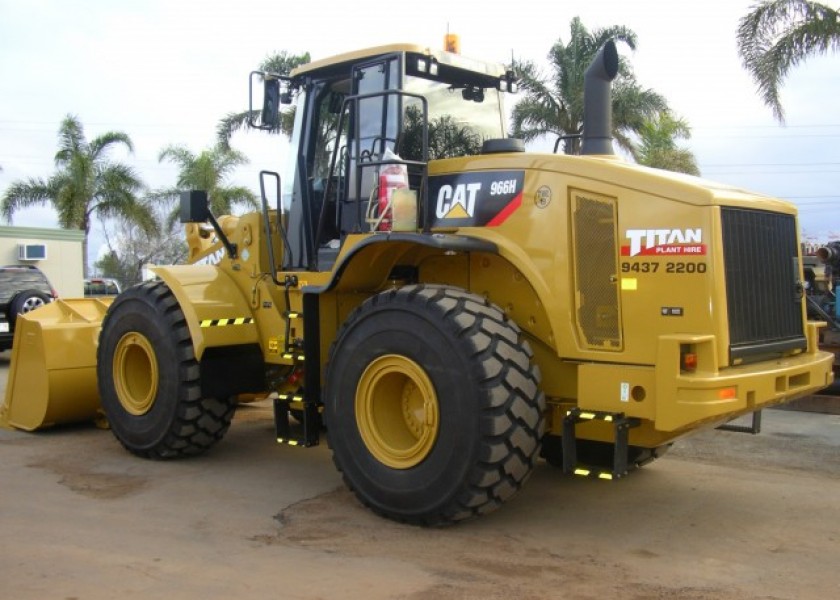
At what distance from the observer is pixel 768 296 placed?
5234 mm

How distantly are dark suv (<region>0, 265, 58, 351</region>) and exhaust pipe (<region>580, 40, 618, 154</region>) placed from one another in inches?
470

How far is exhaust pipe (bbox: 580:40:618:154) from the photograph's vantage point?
571cm

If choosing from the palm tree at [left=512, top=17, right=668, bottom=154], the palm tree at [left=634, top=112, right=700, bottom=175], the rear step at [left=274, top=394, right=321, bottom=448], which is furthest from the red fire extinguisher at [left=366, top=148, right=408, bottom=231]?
the palm tree at [left=634, top=112, right=700, bottom=175]

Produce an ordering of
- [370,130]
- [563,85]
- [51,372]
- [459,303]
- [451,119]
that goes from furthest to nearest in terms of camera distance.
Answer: [563,85] → [51,372] → [451,119] → [370,130] → [459,303]

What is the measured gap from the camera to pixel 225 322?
6711mm

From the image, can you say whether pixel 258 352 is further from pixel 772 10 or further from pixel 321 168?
pixel 772 10

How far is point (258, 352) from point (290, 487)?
1.22 meters

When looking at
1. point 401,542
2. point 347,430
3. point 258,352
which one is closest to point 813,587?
point 401,542

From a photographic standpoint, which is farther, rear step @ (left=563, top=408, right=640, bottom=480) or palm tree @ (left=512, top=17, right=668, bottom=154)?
palm tree @ (left=512, top=17, right=668, bottom=154)

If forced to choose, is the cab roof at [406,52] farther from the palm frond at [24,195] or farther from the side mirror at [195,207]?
the palm frond at [24,195]

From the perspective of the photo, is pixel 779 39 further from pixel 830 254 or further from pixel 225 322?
pixel 225 322

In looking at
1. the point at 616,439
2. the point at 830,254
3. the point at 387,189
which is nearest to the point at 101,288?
the point at 830,254

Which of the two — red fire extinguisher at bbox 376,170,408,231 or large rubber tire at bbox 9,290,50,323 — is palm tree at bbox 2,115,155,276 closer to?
large rubber tire at bbox 9,290,50,323

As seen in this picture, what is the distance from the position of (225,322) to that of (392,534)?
246 cm
